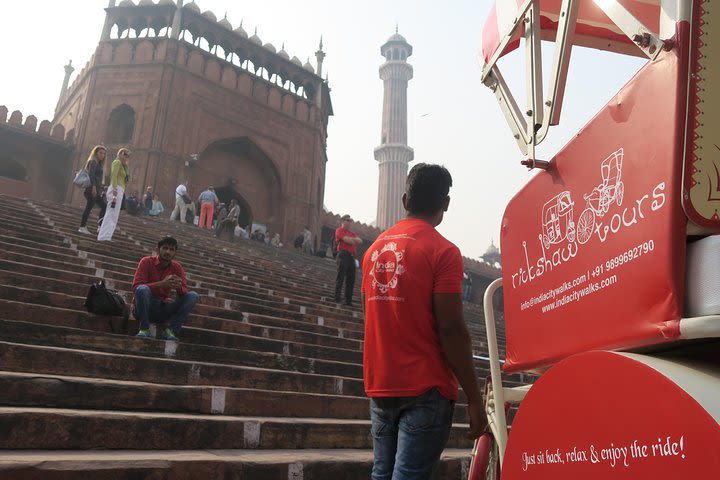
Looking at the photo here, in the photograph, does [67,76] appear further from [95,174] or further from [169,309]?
[169,309]

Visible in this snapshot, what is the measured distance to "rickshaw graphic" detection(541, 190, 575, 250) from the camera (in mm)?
1551

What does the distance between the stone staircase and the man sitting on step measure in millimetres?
216

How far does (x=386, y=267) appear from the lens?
192 centimetres

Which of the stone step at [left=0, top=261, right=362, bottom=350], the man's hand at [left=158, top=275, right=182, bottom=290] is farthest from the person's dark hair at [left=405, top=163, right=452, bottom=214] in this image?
the stone step at [left=0, top=261, right=362, bottom=350]

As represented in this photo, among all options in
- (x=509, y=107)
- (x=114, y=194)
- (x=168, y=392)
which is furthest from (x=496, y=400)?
(x=114, y=194)

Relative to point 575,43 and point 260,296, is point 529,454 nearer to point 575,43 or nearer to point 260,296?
point 575,43

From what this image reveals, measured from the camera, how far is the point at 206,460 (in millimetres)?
2609

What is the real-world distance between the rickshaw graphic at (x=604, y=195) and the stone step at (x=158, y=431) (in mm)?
2289

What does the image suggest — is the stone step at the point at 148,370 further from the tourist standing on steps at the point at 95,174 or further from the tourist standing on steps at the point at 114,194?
the tourist standing on steps at the point at 95,174

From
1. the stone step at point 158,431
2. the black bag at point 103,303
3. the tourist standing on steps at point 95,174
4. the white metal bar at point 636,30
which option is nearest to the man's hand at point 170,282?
the black bag at point 103,303

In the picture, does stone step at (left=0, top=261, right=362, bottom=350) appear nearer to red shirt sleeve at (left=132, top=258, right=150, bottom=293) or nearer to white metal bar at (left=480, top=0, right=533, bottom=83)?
red shirt sleeve at (left=132, top=258, right=150, bottom=293)

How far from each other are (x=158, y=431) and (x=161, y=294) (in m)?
1.91

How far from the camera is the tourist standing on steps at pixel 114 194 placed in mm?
8117

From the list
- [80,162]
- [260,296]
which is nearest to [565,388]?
[260,296]
